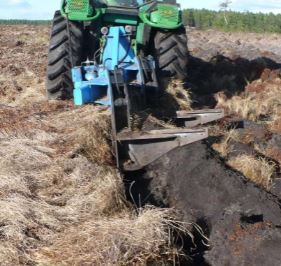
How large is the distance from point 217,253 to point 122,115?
99.2 inches

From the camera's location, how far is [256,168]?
538 cm

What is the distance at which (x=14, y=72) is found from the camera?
10.3 m

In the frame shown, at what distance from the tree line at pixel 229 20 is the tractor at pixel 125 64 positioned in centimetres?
3910

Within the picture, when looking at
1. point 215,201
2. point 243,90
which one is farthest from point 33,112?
point 243,90

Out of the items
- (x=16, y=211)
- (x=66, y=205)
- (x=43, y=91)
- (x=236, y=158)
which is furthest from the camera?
(x=43, y=91)

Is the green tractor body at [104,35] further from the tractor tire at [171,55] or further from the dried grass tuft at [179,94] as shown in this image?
the dried grass tuft at [179,94]

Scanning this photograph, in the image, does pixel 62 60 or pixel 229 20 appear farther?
pixel 229 20

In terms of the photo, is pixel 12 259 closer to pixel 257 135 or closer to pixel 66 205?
pixel 66 205

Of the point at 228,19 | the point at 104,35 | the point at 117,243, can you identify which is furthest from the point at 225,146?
the point at 228,19

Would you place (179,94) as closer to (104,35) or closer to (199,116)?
(199,116)

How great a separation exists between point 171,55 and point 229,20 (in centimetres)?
4765

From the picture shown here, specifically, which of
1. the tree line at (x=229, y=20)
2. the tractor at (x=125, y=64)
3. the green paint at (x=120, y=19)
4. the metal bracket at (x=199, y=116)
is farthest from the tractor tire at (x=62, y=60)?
the tree line at (x=229, y=20)

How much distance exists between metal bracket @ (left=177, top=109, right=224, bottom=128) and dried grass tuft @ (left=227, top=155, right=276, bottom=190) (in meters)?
1.04

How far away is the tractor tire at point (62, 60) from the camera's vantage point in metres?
7.30
